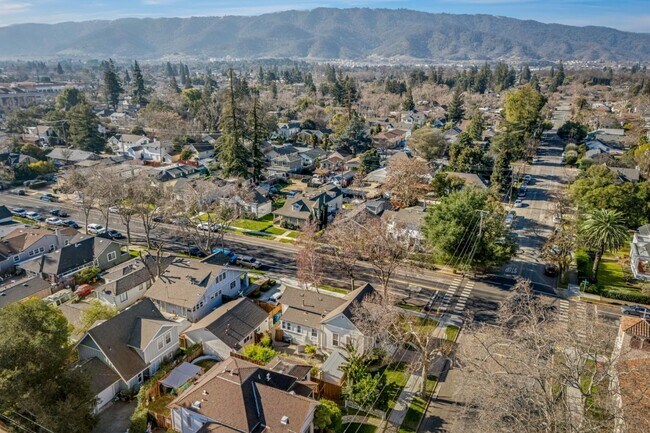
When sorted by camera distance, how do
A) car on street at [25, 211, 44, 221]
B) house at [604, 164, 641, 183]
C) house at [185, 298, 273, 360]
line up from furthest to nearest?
1. house at [604, 164, 641, 183]
2. car on street at [25, 211, 44, 221]
3. house at [185, 298, 273, 360]

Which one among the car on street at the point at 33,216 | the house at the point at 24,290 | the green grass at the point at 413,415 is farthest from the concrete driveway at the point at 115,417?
the car on street at the point at 33,216

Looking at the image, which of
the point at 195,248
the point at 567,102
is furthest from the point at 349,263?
the point at 567,102

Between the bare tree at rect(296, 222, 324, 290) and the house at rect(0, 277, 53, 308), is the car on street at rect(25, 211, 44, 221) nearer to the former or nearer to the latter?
the house at rect(0, 277, 53, 308)

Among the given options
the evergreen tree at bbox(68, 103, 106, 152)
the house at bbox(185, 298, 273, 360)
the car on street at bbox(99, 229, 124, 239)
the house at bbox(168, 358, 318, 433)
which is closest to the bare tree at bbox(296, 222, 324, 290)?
the house at bbox(185, 298, 273, 360)

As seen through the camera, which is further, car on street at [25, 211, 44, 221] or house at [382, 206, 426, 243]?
car on street at [25, 211, 44, 221]

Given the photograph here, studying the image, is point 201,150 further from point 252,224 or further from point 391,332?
point 391,332

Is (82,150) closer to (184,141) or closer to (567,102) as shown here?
(184,141)

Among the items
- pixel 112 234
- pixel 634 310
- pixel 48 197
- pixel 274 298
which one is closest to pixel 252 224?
pixel 112 234
